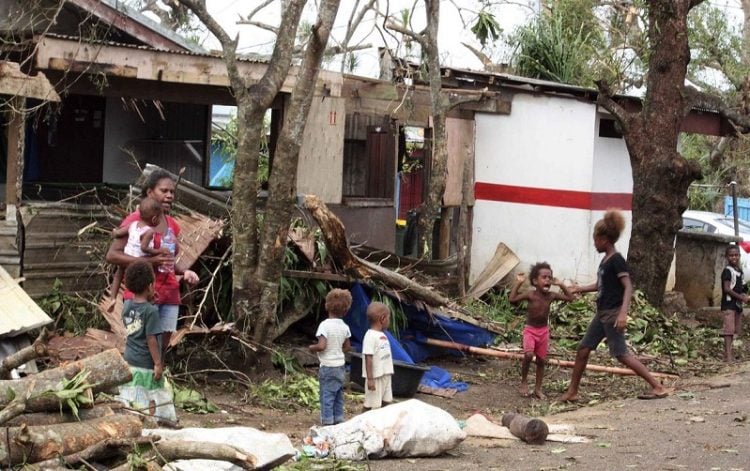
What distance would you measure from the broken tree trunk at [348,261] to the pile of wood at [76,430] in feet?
14.7

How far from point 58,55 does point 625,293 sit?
5.79m

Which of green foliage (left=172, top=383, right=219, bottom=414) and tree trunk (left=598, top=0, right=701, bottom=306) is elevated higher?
tree trunk (left=598, top=0, right=701, bottom=306)

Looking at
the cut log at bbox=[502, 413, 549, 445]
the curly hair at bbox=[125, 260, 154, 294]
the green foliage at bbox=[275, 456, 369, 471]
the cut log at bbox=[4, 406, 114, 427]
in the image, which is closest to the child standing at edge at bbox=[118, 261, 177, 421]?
the curly hair at bbox=[125, 260, 154, 294]

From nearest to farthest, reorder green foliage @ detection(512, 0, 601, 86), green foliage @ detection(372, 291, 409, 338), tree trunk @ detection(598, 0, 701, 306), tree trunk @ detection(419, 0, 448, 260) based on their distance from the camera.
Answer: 1. green foliage @ detection(372, 291, 409, 338)
2. tree trunk @ detection(598, 0, 701, 306)
3. tree trunk @ detection(419, 0, 448, 260)
4. green foliage @ detection(512, 0, 601, 86)

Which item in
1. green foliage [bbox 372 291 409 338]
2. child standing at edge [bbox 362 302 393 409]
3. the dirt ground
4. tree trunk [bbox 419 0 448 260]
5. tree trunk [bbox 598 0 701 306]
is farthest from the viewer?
tree trunk [bbox 419 0 448 260]

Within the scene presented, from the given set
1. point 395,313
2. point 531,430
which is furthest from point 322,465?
point 395,313

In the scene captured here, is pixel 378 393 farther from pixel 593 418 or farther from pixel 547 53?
pixel 547 53

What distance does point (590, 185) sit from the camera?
52.1ft

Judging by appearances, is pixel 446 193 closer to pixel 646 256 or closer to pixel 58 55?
pixel 646 256

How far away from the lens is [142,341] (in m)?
7.45

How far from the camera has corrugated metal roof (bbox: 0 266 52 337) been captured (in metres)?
8.90

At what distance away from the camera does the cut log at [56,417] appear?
5434mm

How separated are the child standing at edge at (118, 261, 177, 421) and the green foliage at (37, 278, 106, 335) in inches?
108

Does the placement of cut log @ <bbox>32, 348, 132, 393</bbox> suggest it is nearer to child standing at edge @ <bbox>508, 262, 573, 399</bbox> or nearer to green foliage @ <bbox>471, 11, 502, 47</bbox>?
child standing at edge @ <bbox>508, 262, 573, 399</bbox>
